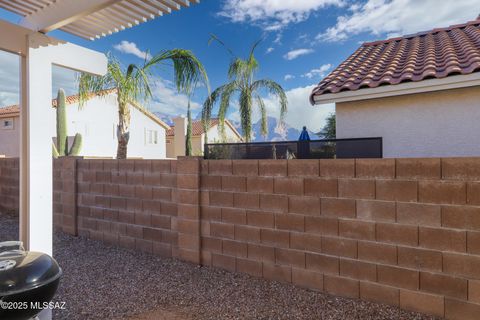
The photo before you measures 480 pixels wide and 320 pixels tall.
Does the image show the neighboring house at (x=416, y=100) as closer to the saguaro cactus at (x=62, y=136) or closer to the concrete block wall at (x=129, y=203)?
the concrete block wall at (x=129, y=203)

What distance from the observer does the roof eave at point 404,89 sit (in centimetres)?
443

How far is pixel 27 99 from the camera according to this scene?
3008 mm

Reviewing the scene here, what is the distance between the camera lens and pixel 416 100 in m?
4.96

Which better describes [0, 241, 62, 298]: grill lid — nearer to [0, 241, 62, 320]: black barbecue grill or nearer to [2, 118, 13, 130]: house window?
[0, 241, 62, 320]: black barbecue grill

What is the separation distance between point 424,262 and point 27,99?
420 centimetres

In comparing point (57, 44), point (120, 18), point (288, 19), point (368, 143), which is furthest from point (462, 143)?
point (288, 19)

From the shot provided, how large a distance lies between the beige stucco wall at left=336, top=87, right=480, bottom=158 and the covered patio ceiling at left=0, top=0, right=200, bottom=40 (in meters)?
3.82

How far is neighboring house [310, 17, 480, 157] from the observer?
4594 millimetres

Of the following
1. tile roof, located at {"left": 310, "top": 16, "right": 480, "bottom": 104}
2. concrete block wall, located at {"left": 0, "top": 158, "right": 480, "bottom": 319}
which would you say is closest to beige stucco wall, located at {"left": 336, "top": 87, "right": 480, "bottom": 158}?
tile roof, located at {"left": 310, "top": 16, "right": 480, "bottom": 104}

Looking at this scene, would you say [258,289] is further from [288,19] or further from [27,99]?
[288,19]

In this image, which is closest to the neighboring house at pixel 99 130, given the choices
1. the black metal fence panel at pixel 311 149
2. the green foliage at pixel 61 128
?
the green foliage at pixel 61 128

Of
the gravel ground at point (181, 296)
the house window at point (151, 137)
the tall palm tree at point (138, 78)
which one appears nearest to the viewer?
the gravel ground at point (181, 296)

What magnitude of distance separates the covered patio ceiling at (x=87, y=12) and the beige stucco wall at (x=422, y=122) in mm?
3815

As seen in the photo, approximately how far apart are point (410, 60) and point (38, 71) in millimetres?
5976
